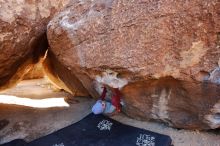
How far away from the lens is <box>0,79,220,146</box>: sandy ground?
80.1 inches

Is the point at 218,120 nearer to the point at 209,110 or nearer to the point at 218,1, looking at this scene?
the point at 209,110

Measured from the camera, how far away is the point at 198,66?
185 cm

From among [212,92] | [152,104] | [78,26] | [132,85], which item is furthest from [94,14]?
[212,92]

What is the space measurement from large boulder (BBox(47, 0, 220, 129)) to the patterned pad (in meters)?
0.17

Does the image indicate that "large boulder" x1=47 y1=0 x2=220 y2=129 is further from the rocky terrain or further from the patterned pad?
the patterned pad

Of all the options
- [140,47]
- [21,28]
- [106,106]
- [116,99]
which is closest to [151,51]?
[140,47]

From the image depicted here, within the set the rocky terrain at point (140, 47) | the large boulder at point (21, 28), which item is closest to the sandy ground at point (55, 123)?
the rocky terrain at point (140, 47)

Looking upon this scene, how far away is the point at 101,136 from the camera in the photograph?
210 cm

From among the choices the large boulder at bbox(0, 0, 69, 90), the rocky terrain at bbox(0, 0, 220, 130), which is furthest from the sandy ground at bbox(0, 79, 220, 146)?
the large boulder at bbox(0, 0, 69, 90)

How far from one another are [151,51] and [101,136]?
0.63m

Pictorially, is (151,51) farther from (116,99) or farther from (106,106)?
(106,106)

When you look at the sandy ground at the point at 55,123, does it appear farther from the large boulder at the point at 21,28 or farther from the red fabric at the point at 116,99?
the large boulder at the point at 21,28

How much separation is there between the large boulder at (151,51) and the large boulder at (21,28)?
0.16 metres

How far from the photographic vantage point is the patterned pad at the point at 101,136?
200cm
